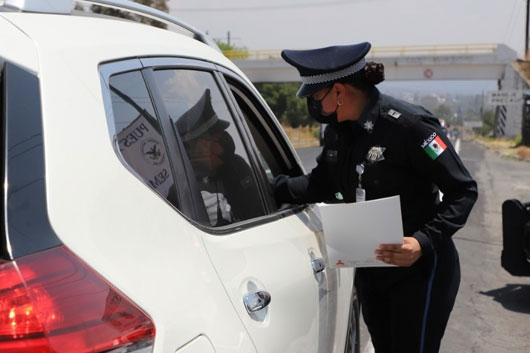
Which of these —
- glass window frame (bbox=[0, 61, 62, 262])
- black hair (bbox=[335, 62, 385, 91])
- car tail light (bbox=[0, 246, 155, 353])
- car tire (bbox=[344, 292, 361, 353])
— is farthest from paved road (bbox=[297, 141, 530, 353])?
glass window frame (bbox=[0, 61, 62, 262])

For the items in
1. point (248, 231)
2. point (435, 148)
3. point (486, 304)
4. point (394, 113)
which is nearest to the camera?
point (248, 231)

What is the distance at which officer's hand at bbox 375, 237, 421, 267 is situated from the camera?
247 centimetres

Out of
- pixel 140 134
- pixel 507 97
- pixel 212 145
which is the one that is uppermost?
pixel 140 134

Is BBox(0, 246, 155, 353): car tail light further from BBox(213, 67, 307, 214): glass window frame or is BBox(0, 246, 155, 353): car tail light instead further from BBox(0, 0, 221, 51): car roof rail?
BBox(213, 67, 307, 214): glass window frame

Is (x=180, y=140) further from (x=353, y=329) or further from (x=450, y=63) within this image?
(x=450, y=63)

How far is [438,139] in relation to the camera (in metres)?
2.55

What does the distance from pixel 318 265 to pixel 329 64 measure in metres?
0.84

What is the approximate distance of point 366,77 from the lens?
2.68 metres

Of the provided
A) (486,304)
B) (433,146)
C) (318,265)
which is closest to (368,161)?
(433,146)

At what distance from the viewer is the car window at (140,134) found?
1.61 metres

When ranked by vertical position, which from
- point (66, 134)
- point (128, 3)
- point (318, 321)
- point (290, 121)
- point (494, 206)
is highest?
point (128, 3)

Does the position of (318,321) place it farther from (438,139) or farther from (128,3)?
(128,3)

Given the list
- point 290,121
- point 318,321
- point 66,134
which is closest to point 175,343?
point 66,134

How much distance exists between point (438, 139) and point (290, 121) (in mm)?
90299
